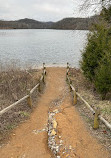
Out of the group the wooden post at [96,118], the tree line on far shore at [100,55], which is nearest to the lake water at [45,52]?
the tree line on far shore at [100,55]

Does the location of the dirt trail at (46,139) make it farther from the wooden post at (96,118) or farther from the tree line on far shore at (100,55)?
the tree line on far shore at (100,55)

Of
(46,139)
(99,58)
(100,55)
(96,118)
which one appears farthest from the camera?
(99,58)

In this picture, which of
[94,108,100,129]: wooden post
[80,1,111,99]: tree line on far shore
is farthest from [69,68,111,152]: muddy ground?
[80,1,111,99]: tree line on far shore

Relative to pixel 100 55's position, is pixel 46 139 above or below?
below

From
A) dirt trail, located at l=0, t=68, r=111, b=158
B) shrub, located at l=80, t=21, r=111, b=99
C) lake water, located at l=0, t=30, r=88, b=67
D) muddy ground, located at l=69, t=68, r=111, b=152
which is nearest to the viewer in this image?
dirt trail, located at l=0, t=68, r=111, b=158

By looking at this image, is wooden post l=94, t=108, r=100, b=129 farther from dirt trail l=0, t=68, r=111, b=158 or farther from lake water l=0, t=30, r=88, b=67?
lake water l=0, t=30, r=88, b=67

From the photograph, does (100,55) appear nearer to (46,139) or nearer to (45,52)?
(46,139)

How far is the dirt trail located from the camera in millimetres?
3904

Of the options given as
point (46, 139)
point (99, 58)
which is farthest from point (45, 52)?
point (46, 139)

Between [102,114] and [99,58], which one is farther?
[99,58]

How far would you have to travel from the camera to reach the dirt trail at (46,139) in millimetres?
3904

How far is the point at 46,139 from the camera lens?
14.9ft

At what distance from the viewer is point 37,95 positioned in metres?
8.34

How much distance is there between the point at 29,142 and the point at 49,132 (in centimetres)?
76
